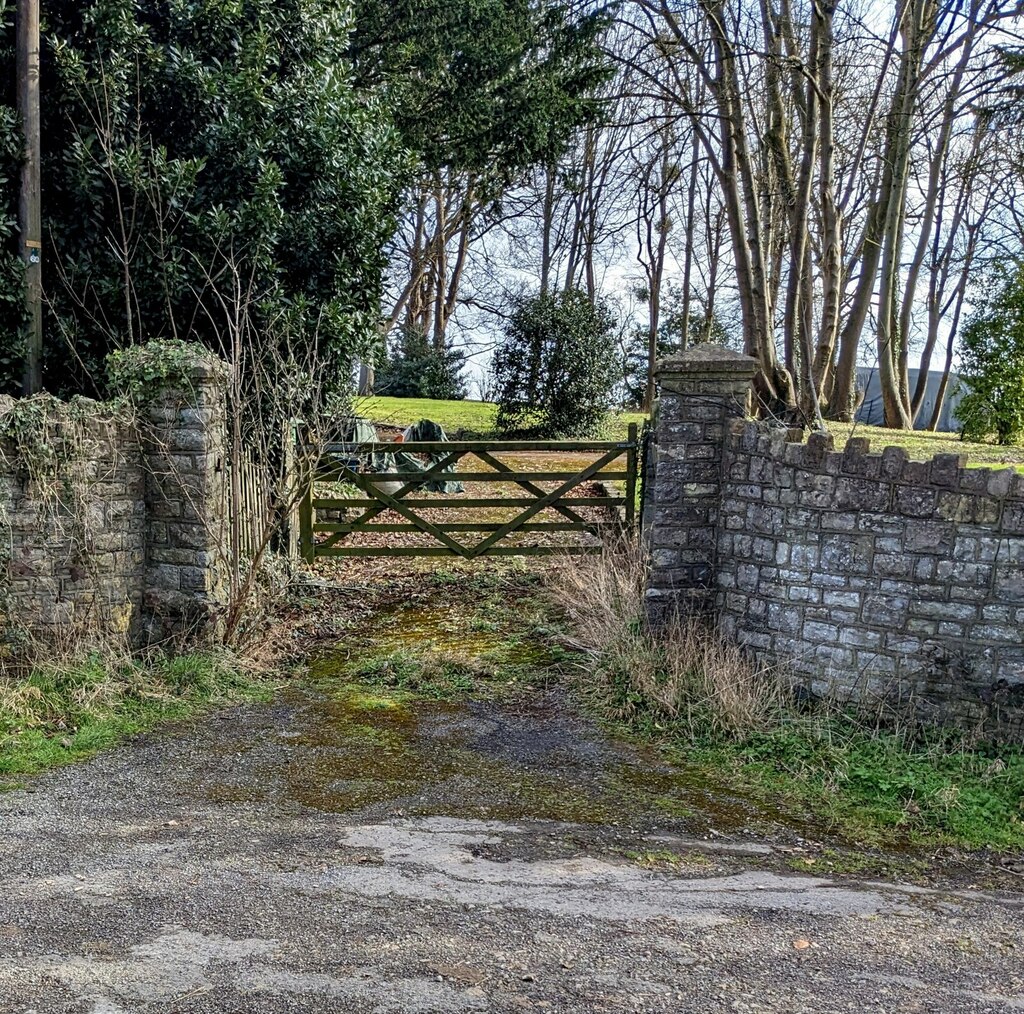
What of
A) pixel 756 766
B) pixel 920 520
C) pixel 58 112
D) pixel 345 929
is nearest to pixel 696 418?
pixel 920 520

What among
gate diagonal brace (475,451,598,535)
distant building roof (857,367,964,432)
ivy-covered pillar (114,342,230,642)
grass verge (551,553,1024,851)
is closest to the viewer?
grass verge (551,553,1024,851)

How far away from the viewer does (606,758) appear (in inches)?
245

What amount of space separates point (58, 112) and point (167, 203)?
1.40m

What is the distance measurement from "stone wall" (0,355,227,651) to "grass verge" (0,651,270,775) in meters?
0.32

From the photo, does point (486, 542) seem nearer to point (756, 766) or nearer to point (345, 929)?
point (756, 766)

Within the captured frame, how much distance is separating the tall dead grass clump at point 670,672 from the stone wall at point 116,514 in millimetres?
3146

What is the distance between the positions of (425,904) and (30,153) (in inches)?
296

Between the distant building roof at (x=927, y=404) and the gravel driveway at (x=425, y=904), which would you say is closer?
the gravel driveway at (x=425, y=904)

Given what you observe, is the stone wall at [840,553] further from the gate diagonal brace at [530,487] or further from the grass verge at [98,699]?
the grass verge at [98,699]

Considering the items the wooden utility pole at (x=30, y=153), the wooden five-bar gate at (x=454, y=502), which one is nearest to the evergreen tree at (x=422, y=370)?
the wooden five-bar gate at (x=454, y=502)

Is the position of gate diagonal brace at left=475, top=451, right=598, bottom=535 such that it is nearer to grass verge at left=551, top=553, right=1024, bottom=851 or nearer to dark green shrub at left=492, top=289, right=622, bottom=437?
grass verge at left=551, top=553, right=1024, bottom=851

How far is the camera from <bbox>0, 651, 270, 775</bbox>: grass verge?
6.02 meters

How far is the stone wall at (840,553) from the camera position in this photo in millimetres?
6121

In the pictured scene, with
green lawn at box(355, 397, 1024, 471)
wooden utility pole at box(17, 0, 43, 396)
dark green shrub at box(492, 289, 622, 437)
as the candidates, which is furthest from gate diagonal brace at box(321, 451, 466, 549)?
dark green shrub at box(492, 289, 622, 437)
